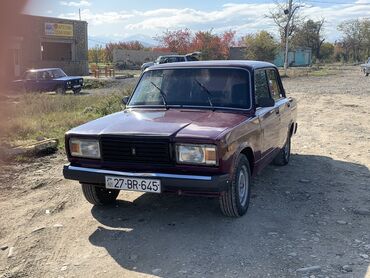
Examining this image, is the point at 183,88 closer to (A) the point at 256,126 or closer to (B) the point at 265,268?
(A) the point at 256,126

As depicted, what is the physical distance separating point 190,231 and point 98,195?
130 cm

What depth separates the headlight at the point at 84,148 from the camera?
4.79 metres

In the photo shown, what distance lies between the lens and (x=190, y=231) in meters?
4.68

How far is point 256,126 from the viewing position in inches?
210

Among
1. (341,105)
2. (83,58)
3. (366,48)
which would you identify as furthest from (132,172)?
(366,48)

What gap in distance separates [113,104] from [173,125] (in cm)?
862

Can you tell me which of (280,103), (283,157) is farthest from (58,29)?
(280,103)

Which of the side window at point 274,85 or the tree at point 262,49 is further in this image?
the tree at point 262,49

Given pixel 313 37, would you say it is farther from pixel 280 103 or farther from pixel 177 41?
pixel 280 103

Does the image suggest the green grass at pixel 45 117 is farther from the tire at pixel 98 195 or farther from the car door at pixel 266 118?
the car door at pixel 266 118

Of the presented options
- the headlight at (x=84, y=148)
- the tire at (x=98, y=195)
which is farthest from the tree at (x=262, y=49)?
the headlight at (x=84, y=148)

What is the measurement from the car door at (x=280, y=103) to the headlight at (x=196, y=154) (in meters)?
2.39

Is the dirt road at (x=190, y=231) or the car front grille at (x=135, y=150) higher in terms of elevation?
the car front grille at (x=135, y=150)

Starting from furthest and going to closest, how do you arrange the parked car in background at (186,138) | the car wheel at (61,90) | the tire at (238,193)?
1. the car wheel at (61,90)
2. the tire at (238,193)
3. the parked car in background at (186,138)
